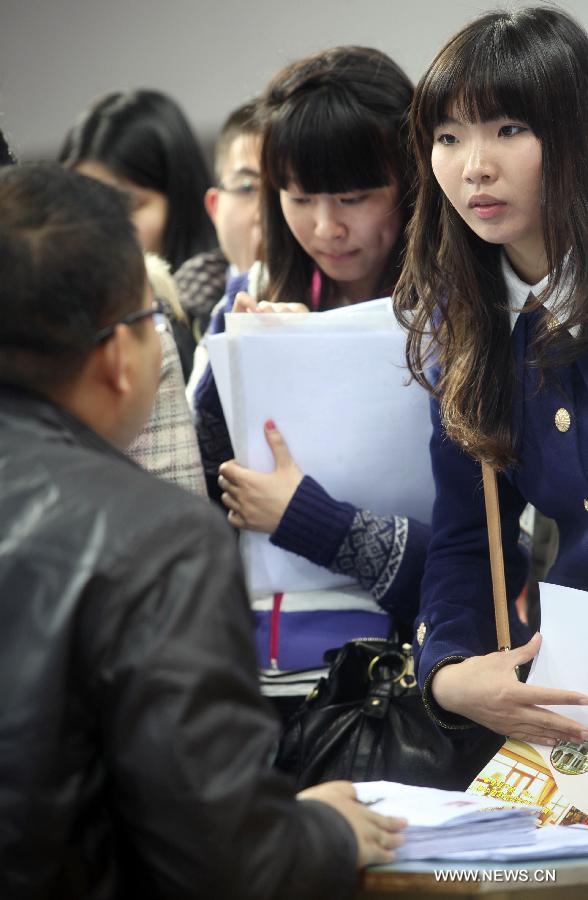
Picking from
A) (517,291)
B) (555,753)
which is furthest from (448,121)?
(555,753)

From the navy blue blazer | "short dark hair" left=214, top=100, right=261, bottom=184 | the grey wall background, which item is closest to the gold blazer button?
the navy blue blazer

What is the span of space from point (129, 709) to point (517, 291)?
1137 millimetres

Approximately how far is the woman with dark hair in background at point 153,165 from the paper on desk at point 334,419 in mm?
1372

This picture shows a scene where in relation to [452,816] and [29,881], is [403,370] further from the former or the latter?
→ [29,881]

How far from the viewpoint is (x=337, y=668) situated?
206 cm

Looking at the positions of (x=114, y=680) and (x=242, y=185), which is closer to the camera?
(x=114, y=680)

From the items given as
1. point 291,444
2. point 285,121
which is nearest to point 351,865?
point 291,444

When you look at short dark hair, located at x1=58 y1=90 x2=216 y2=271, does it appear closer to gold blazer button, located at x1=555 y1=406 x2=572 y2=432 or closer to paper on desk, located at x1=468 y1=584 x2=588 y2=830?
gold blazer button, located at x1=555 y1=406 x2=572 y2=432

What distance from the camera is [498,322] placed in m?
2.02

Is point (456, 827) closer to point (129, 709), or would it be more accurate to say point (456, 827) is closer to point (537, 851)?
point (537, 851)

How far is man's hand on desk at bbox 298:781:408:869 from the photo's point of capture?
4.30 feet

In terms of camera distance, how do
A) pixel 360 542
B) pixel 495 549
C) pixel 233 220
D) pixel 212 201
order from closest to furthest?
pixel 495 549 < pixel 360 542 < pixel 233 220 < pixel 212 201

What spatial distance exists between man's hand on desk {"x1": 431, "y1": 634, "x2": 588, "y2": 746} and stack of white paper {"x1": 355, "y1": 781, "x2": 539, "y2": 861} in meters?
0.30

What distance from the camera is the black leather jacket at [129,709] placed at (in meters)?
1.11
